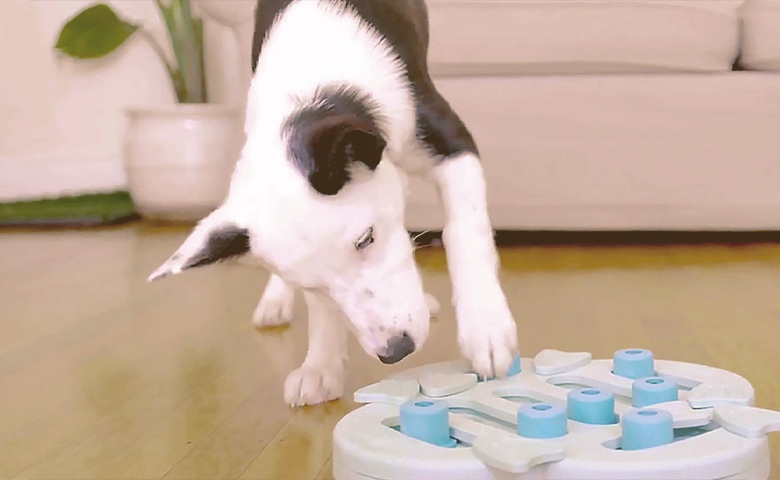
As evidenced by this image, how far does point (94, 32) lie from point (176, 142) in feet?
2.10

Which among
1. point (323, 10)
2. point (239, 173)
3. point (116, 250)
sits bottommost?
point (116, 250)

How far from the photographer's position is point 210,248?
1.06 meters

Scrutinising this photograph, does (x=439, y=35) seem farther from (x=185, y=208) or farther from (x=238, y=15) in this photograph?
(x=185, y=208)

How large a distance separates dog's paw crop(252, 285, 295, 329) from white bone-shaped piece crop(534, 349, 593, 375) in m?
0.73

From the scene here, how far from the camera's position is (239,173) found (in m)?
1.16

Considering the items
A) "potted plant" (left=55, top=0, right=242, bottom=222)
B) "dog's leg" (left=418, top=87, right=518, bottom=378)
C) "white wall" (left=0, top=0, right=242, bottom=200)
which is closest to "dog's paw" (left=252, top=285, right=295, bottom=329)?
"dog's leg" (left=418, top=87, right=518, bottom=378)

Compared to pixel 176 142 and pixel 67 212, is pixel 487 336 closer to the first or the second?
pixel 176 142

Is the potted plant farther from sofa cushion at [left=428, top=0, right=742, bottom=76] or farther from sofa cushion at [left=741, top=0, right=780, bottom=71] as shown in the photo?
sofa cushion at [left=741, top=0, right=780, bottom=71]

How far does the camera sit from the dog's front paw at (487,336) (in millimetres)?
1189

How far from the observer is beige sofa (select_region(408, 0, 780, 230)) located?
2406 millimetres

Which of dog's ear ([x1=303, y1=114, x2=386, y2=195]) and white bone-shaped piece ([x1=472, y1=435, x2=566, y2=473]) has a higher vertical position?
dog's ear ([x1=303, y1=114, x2=386, y2=195])

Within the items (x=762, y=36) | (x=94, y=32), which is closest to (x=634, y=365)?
(x=762, y=36)

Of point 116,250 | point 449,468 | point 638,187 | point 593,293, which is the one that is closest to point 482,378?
point 449,468

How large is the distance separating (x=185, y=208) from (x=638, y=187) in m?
1.67
